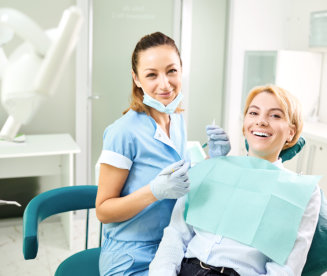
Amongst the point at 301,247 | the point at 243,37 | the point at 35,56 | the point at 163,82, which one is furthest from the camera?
the point at 243,37

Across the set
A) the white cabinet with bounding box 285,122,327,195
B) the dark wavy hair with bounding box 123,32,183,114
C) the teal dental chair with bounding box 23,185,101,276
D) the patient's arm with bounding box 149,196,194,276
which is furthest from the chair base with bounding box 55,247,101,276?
the white cabinet with bounding box 285,122,327,195

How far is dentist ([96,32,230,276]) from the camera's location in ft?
4.29

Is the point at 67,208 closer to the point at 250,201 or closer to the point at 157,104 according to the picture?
the point at 157,104

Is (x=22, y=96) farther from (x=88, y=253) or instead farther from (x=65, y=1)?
(x=65, y=1)

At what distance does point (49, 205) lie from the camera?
153 centimetres

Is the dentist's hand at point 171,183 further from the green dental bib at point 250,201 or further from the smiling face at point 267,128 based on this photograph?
the smiling face at point 267,128

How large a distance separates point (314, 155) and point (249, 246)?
2.07m

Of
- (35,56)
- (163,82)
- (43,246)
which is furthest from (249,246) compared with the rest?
(43,246)

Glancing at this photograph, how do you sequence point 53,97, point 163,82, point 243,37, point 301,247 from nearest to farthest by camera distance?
point 301,247 < point 163,82 < point 53,97 < point 243,37

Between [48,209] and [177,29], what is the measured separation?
2.40m

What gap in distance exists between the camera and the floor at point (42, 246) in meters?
2.53

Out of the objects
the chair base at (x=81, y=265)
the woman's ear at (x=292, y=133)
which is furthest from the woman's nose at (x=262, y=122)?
the chair base at (x=81, y=265)

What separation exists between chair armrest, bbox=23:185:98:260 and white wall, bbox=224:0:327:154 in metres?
2.45

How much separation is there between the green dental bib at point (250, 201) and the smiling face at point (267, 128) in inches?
3.6
